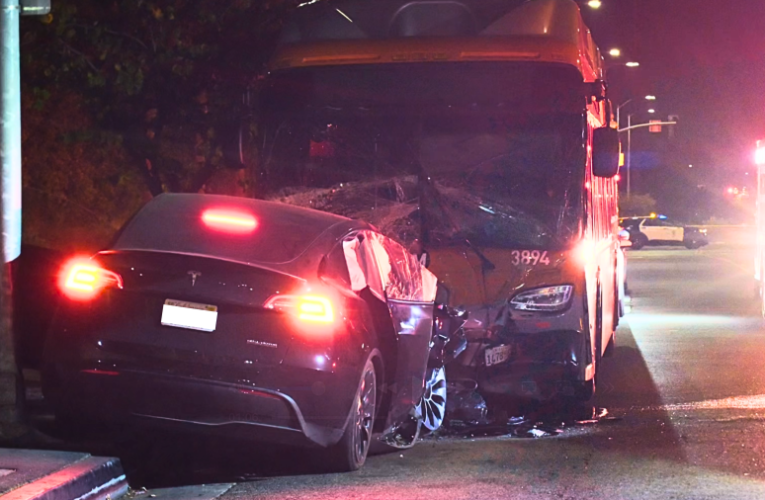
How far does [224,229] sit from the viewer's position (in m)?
7.25

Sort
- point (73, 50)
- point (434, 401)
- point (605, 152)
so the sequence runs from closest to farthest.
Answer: point (434, 401), point (605, 152), point (73, 50)

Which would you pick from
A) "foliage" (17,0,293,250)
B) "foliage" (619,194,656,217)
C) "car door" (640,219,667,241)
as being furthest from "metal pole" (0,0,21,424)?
"foliage" (619,194,656,217)

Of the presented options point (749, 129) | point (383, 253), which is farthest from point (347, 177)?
point (749, 129)

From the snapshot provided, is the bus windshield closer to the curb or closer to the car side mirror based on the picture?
the car side mirror

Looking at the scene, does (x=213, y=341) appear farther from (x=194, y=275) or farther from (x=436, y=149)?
(x=436, y=149)

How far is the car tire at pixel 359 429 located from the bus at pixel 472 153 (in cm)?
175

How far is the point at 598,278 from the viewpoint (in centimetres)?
1071

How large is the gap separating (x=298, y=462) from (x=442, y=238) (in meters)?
2.60

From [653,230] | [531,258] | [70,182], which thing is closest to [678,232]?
[653,230]

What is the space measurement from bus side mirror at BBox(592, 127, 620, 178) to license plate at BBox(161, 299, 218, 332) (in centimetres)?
399

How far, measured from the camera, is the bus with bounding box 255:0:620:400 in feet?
29.8

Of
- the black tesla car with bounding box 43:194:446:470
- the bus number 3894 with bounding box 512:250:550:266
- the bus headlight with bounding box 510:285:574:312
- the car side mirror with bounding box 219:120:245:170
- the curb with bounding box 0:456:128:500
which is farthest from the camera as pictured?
the car side mirror with bounding box 219:120:245:170

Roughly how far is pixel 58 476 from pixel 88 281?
1.12 m

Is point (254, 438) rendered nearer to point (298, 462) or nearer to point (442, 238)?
point (298, 462)
